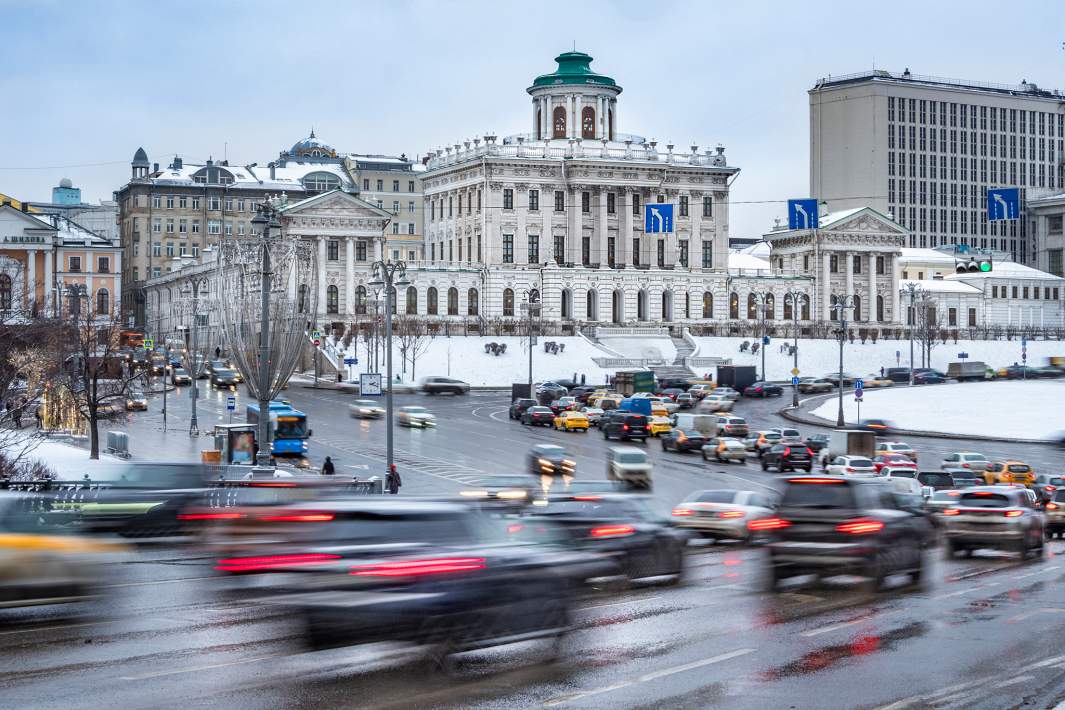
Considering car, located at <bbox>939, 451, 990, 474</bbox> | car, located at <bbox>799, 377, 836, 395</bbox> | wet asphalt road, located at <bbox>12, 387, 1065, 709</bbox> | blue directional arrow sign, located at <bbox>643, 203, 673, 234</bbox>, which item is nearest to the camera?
wet asphalt road, located at <bbox>12, 387, 1065, 709</bbox>

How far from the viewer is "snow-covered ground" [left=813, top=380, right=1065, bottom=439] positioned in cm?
7981

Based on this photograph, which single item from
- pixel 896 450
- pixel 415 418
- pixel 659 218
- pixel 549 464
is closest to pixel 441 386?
pixel 415 418

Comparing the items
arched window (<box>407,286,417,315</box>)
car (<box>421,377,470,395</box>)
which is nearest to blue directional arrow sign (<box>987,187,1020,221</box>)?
car (<box>421,377,470,395</box>)

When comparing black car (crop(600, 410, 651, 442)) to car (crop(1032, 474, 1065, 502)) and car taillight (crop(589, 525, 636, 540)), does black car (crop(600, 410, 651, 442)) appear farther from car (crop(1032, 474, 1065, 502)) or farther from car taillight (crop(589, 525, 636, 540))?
car taillight (crop(589, 525, 636, 540))

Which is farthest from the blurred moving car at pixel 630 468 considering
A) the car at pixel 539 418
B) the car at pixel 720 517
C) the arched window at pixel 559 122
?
the arched window at pixel 559 122

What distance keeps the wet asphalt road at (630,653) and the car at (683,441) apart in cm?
3991

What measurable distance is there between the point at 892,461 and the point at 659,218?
61.4m

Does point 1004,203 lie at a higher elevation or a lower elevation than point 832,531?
higher

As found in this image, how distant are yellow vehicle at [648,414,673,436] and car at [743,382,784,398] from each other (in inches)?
1049

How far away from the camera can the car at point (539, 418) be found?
7744 cm

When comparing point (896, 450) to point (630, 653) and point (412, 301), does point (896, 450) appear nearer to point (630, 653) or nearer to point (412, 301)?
point (630, 653)

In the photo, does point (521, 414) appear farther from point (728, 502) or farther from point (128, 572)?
point (128, 572)

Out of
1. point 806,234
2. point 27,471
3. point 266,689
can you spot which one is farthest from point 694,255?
point 266,689

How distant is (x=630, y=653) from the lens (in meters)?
16.8
